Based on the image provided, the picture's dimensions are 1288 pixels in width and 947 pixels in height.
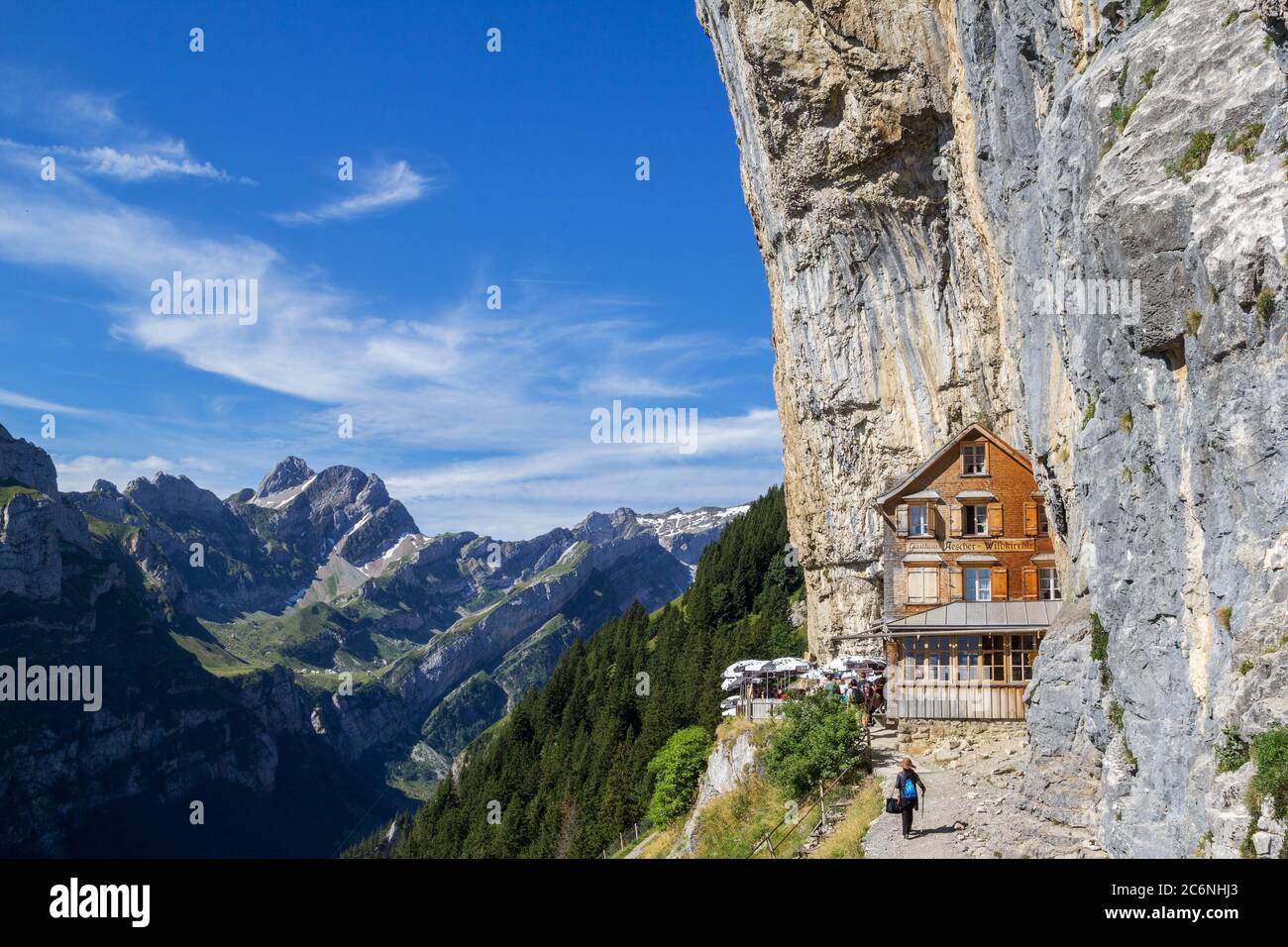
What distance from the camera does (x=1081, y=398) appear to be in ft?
91.8

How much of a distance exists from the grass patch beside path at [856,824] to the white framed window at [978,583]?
45.8ft

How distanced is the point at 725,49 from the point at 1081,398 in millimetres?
38623

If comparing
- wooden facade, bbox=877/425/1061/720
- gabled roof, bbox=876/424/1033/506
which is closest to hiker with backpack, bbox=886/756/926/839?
wooden facade, bbox=877/425/1061/720

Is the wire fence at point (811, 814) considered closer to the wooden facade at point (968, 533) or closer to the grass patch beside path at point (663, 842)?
the wooden facade at point (968, 533)

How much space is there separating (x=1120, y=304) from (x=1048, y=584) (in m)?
24.2

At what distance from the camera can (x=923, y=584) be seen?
45156 mm

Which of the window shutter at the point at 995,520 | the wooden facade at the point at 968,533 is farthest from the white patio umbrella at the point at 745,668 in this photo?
the window shutter at the point at 995,520

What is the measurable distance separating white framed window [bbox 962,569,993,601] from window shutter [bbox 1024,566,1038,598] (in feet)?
4.75

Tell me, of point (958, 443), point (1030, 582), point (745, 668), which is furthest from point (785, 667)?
point (958, 443)

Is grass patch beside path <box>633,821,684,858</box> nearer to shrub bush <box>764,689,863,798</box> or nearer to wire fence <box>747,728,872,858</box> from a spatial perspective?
shrub bush <box>764,689,863,798</box>

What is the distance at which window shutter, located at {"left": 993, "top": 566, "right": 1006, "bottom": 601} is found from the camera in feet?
145

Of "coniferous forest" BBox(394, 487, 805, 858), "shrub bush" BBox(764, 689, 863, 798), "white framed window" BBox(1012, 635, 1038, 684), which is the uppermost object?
"white framed window" BBox(1012, 635, 1038, 684)
